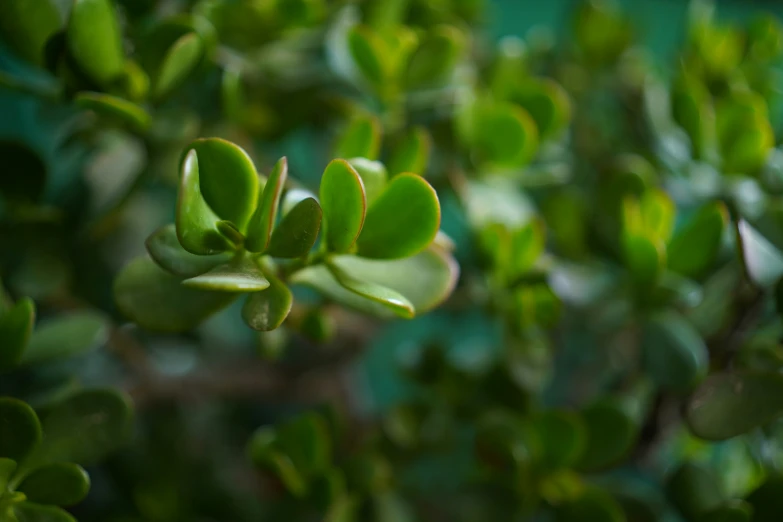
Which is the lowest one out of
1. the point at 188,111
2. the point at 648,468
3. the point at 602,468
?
the point at 648,468

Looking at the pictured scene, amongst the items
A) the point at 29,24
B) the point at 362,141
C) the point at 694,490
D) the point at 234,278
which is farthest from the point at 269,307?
the point at 694,490

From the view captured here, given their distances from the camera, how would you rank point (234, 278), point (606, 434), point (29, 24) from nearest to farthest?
point (234, 278) → point (29, 24) → point (606, 434)

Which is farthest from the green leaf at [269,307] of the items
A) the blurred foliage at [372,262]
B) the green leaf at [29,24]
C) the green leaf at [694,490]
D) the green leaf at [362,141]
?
the green leaf at [694,490]

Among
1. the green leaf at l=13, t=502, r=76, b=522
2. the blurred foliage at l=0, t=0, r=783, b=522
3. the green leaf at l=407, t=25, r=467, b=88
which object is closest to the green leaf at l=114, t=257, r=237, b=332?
the blurred foliage at l=0, t=0, r=783, b=522

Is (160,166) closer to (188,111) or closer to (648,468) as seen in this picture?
(188,111)

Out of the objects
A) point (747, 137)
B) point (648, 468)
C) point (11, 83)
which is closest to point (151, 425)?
point (11, 83)

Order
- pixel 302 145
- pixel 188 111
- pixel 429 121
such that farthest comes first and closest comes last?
1. pixel 302 145
2. pixel 429 121
3. pixel 188 111

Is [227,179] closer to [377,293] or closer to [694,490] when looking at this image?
[377,293]
